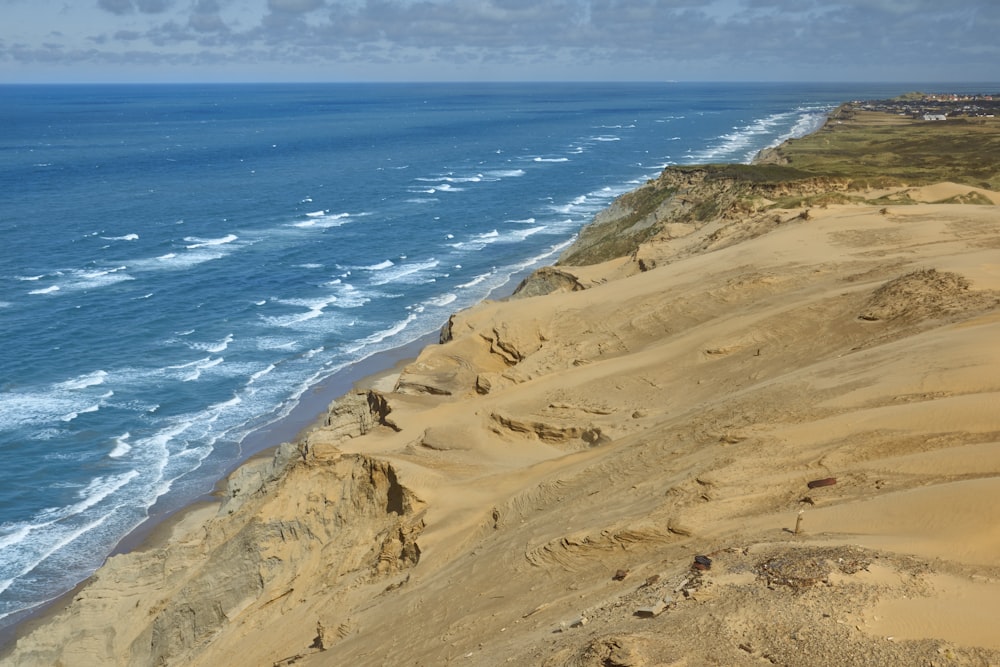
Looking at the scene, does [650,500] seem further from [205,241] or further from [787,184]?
[205,241]

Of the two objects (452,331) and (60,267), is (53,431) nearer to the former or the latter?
(452,331)

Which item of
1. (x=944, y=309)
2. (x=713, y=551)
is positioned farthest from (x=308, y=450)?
(x=944, y=309)

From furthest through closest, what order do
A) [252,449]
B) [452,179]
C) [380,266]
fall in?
1. [452,179]
2. [380,266]
3. [252,449]

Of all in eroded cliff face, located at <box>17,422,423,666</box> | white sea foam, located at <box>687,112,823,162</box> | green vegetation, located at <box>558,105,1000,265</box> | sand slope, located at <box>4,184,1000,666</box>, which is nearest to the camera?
sand slope, located at <box>4,184,1000,666</box>

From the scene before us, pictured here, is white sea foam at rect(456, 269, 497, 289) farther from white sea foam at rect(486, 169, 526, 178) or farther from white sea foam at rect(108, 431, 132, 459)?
white sea foam at rect(486, 169, 526, 178)

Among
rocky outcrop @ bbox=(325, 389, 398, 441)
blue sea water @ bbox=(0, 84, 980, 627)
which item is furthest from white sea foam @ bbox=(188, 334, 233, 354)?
rocky outcrop @ bbox=(325, 389, 398, 441)

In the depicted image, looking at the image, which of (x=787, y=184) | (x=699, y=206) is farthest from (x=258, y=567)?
(x=699, y=206)

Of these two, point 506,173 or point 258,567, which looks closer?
point 258,567
